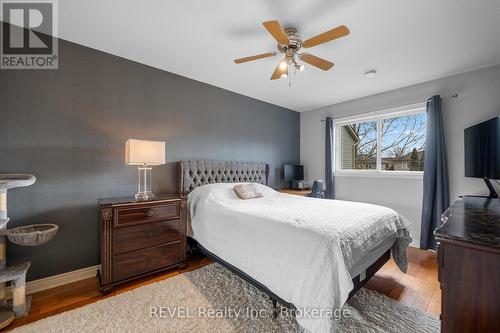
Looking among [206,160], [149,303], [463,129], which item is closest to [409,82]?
[463,129]

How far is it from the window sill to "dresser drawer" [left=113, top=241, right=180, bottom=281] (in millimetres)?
3423

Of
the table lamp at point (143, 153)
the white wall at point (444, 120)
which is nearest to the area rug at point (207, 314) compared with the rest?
the table lamp at point (143, 153)

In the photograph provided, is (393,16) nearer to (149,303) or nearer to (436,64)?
(436,64)

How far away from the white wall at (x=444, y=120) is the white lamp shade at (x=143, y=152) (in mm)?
3266

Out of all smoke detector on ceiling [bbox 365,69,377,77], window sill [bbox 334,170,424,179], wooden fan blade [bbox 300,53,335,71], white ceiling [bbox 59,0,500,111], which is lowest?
window sill [bbox 334,170,424,179]

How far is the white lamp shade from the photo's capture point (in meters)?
2.30

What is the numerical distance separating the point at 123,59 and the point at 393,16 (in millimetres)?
2987

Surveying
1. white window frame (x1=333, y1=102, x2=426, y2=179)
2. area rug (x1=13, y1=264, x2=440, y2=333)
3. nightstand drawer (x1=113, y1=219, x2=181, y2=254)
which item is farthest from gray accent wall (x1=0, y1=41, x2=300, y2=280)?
white window frame (x1=333, y1=102, x2=426, y2=179)

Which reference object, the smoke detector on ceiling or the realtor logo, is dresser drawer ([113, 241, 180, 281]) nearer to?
the realtor logo

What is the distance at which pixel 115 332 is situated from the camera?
5.19 ft

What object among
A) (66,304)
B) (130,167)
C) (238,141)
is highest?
(238,141)

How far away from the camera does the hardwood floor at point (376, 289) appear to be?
1.89 m

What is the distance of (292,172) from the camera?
4.63m

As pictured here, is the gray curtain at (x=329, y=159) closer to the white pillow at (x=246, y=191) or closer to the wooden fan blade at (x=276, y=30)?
the white pillow at (x=246, y=191)
